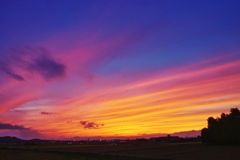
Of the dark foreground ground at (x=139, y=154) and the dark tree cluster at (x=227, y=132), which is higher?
the dark tree cluster at (x=227, y=132)

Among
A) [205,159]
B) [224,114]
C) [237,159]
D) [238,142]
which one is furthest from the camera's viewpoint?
[224,114]

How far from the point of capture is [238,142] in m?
132

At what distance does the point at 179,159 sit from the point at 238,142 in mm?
82047

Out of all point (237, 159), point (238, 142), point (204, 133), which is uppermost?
point (204, 133)

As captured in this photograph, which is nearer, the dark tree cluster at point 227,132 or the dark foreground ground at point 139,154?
the dark foreground ground at point 139,154

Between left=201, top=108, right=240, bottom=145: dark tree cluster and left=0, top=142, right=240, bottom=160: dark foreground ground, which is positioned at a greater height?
left=201, top=108, right=240, bottom=145: dark tree cluster

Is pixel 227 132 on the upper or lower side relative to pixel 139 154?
upper

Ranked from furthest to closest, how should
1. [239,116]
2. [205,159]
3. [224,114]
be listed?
[224,114] → [239,116] → [205,159]

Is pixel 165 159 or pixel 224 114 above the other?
pixel 224 114

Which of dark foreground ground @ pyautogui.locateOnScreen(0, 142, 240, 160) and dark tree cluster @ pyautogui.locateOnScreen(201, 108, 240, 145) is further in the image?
dark tree cluster @ pyautogui.locateOnScreen(201, 108, 240, 145)

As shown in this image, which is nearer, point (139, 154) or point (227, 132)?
point (139, 154)

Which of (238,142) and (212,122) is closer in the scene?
(238,142)

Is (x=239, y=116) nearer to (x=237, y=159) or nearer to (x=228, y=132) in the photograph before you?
(x=228, y=132)

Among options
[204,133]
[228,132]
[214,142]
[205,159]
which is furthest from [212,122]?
[205,159]
